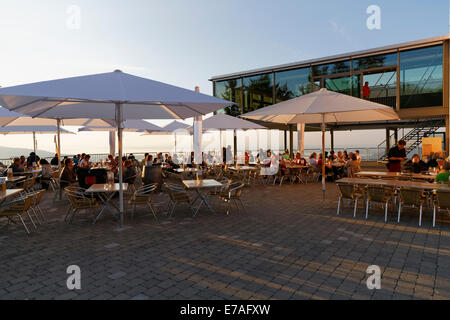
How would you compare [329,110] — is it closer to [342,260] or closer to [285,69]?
[342,260]

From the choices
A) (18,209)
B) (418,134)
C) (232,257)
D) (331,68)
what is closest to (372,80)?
(331,68)

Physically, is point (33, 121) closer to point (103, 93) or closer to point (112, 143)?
point (103, 93)

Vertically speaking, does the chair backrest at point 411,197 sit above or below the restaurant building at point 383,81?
below

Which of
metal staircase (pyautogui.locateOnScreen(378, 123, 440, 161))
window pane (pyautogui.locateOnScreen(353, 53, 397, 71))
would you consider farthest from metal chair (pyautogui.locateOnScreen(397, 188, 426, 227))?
metal staircase (pyautogui.locateOnScreen(378, 123, 440, 161))

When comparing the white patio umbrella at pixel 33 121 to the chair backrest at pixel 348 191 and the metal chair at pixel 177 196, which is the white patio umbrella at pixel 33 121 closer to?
the metal chair at pixel 177 196

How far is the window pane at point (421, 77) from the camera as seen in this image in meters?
13.4

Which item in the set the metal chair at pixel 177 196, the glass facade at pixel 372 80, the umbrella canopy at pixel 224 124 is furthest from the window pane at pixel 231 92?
the metal chair at pixel 177 196

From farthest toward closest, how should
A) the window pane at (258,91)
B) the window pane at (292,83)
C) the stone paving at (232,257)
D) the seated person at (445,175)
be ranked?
the window pane at (258,91), the window pane at (292,83), the seated person at (445,175), the stone paving at (232,257)

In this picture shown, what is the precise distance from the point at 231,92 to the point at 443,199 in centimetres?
1586

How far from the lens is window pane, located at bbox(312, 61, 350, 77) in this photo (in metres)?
15.7

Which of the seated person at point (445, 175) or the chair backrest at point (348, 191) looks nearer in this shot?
the seated person at point (445, 175)

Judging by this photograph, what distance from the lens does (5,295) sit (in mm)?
3068

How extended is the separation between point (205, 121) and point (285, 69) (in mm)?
8360

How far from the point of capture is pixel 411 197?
5.75 m
